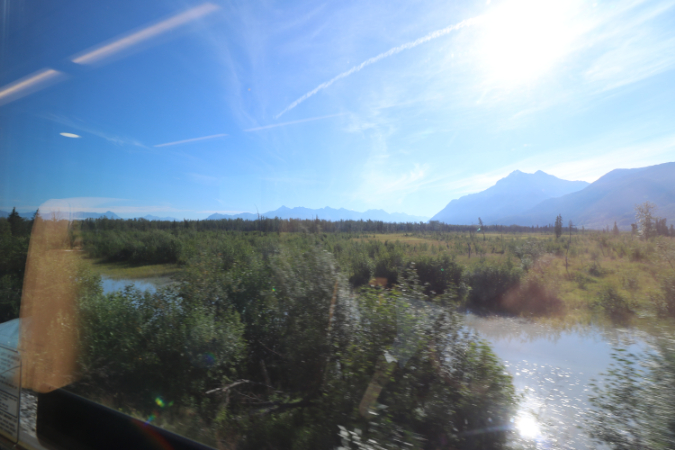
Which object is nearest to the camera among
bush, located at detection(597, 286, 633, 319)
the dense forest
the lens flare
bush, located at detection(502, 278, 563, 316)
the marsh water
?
the dense forest

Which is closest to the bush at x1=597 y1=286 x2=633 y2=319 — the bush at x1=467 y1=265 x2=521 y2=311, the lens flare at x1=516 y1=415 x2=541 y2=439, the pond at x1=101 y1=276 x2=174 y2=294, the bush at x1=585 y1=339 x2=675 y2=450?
the bush at x1=467 y1=265 x2=521 y2=311

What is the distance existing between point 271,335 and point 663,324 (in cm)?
503

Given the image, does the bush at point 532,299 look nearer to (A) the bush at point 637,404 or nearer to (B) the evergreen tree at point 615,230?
(B) the evergreen tree at point 615,230

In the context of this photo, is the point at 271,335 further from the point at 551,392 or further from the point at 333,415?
the point at 551,392

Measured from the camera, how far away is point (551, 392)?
192 inches

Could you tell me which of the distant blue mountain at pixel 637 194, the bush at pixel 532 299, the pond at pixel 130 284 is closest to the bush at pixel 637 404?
the distant blue mountain at pixel 637 194

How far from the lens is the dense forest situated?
2.81 m

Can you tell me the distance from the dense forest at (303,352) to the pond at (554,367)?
18.8 inches

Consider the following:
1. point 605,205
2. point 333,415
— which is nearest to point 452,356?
point 333,415

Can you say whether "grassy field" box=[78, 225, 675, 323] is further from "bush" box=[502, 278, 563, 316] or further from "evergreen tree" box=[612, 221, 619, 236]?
"evergreen tree" box=[612, 221, 619, 236]

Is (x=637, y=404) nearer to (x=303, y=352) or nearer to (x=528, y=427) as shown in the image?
(x=528, y=427)

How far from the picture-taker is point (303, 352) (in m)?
3.94

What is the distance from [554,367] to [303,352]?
551 centimetres

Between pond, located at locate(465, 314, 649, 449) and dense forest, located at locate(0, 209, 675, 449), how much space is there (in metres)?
0.48
